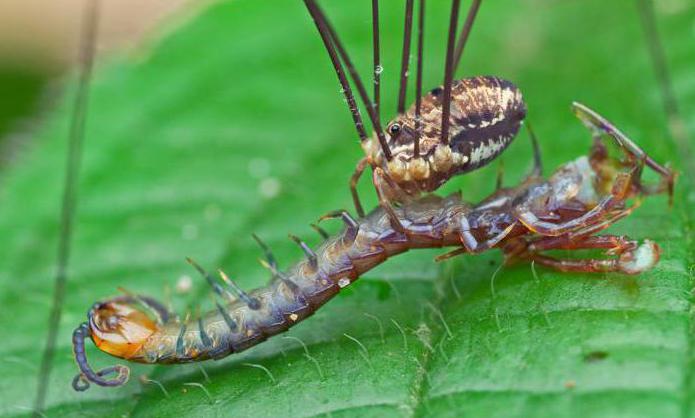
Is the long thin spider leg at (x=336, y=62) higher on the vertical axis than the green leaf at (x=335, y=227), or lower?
higher

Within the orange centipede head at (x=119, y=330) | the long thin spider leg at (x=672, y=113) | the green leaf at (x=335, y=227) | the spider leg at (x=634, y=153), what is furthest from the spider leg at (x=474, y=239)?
the orange centipede head at (x=119, y=330)

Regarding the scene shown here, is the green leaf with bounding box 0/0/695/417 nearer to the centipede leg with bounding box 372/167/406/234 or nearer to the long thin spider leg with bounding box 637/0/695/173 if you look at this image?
the long thin spider leg with bounding box 637/0/695/173

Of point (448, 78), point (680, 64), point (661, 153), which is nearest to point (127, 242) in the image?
point (448, 78)

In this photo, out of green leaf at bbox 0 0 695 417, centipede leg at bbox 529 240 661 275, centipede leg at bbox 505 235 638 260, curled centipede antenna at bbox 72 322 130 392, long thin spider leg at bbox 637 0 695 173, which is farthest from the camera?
long thin spider leg at bbox 637 0 695 173

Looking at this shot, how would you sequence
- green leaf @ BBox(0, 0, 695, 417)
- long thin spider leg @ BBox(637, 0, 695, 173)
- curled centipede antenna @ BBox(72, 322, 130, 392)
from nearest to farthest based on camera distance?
green leaf @ BBox(0, 0, 695, 417)
curled centipede antenna @ BBox(72, 322, 130, 392)
long thin spider leg @ BBox(637, 0, 695, 173)

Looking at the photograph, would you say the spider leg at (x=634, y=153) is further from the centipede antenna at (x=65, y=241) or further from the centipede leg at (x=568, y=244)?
the centipede antenna at (x=65, y=241)

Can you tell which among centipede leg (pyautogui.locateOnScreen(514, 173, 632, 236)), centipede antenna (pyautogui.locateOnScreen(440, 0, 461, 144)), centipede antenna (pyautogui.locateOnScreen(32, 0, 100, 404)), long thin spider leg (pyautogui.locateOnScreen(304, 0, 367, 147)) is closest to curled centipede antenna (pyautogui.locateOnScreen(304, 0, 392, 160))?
long thin spider leg (pyautogui.locateOnScreen(304, 0, 367, 147))

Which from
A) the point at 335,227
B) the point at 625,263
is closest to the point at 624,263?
the point at 625,263

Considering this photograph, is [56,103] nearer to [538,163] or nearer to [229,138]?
[229,138]

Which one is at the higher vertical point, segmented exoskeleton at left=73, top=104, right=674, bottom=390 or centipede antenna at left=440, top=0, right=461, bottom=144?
centipede antenna at left=440, top=0, right=461, bottom=144
